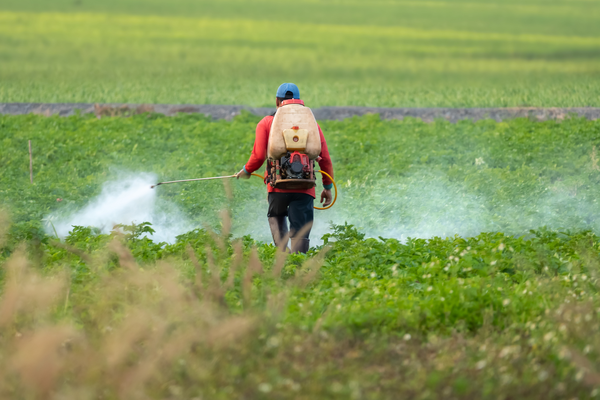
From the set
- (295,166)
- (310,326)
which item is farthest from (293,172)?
(310,326)

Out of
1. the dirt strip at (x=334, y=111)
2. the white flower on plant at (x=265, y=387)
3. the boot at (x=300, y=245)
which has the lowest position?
the white flower on plant at (x=265, y=387)

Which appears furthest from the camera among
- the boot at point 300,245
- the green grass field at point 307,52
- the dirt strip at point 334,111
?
the green grass field at point 307,52

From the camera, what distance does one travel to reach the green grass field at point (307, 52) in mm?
22469

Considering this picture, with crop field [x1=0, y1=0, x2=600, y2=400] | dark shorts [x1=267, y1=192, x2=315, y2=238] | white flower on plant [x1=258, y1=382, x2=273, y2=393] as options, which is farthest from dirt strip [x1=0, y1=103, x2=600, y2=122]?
white flower on plant [x1=258, y1=382, x2=273, y2=393]

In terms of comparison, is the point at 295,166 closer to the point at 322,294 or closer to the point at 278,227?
the point at 278,227

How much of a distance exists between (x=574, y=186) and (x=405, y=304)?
21.0ft

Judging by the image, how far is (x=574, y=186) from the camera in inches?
416

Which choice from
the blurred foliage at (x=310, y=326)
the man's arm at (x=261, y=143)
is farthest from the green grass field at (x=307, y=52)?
the blurred foliage at (x=310, y=326)

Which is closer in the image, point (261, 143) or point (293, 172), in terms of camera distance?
point (293, 172)

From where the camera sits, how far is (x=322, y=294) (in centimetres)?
580

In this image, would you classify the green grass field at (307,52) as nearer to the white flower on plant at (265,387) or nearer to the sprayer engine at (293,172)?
the sprayer engine at (293,172)

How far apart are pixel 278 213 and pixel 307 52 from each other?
22.8 metres

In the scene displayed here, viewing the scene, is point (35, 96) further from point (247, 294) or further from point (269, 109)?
point (247, 294)

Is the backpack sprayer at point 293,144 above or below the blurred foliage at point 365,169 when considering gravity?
below
